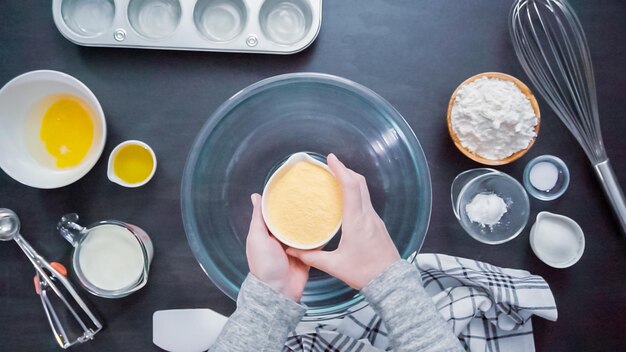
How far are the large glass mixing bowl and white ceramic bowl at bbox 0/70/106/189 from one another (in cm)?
18

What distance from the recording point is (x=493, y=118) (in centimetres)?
79

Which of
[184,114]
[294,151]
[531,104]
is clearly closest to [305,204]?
[294,151]

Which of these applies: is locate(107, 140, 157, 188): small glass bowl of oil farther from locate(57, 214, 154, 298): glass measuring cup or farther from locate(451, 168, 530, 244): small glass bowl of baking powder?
locate(451, 168, 530, 244): small glass bowl of baking powder

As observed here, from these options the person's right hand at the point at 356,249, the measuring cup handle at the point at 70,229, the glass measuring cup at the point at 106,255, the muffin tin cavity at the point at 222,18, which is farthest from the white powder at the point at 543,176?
the measuring cup handle at the point at 70,229

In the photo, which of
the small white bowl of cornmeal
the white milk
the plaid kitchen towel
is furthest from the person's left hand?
the white milk

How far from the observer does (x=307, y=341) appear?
Result: 82cm

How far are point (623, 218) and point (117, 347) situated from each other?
2.98ft

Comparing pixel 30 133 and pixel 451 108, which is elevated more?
pixel 30 133

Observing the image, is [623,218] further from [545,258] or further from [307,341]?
[307,341]

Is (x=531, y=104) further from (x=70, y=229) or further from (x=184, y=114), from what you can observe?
(x=70, y=229)

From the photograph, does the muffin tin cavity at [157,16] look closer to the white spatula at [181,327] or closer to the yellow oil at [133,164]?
the yellow oil at [133,164]

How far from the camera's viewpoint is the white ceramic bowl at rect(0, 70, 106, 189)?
31.3 inches

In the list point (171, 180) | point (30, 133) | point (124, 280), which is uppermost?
point (30, 133)

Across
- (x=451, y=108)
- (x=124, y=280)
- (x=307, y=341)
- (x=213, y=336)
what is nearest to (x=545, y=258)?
(x=451, y=108)
